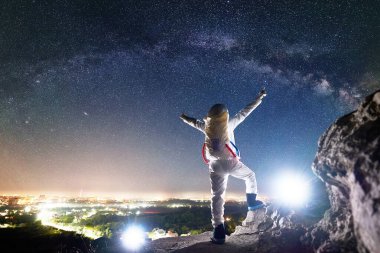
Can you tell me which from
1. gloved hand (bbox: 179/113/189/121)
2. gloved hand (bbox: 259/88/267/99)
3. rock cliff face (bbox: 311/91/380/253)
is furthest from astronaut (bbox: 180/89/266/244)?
rock cliff face (bbox: 311/91/380/253)

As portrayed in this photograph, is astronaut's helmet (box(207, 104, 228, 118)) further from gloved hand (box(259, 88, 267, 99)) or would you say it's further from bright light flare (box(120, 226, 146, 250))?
bright light flare (box(120, 226, 146, 250))

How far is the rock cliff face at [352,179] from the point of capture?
9.14ft

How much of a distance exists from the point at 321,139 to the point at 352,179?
1652 millimetres

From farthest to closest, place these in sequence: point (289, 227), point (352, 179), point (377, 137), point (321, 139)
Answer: point (289, 227)
point (321, 139)
point (352, 179)
point (377, 137)

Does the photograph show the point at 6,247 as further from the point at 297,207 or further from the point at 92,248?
the point at 297,207

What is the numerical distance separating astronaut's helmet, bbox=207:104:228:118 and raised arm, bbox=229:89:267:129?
706 millimetres

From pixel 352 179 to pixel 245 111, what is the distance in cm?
362

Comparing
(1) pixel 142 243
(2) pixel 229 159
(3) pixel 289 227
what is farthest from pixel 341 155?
(1) pixel 142 243

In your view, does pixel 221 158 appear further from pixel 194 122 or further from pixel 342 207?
pixel 342 207

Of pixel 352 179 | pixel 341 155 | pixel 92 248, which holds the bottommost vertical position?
pixel 92 248

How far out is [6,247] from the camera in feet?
19.7

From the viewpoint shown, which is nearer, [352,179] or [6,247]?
[352,179]

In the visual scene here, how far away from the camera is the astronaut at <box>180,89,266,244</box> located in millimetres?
5828

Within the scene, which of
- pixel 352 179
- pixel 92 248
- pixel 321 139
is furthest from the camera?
pixel 92 248
